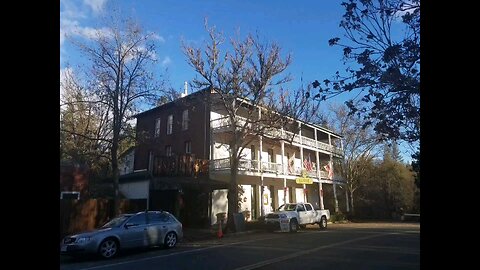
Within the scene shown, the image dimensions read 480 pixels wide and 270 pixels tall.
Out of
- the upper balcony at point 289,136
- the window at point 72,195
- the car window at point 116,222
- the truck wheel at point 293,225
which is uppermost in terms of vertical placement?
the upper balcony at point 289,136

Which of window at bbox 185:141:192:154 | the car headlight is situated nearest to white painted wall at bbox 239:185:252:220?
window at bbox 185:141:192:154

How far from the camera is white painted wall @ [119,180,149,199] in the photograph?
2697cm

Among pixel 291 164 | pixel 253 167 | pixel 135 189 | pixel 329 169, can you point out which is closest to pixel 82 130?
pixel 135 189

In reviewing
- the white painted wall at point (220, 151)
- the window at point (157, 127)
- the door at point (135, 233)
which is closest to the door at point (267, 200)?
the white painted wall at point (220, 151)

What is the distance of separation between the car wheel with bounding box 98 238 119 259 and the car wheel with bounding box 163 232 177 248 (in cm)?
237

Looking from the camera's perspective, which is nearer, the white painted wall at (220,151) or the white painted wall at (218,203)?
the white painted wall at (218,203)

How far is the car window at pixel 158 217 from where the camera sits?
15433 millimetres

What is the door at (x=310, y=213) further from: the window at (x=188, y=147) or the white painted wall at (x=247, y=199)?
the window at (x=188, y=147)

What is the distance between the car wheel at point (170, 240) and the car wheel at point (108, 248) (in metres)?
2.37

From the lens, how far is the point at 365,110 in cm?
849
